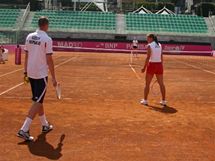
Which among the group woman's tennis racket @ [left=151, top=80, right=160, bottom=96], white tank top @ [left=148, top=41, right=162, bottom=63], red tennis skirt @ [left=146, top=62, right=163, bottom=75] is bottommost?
woman's tennis racket @ [left=151, top=80, right=160, bottom=96]

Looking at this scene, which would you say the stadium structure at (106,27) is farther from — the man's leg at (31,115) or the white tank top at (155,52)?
the man's leg at (31,115)

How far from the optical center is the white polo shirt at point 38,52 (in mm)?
7625

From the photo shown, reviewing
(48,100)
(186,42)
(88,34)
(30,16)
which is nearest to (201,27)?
(186,42)

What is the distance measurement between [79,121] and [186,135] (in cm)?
246

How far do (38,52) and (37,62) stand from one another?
192 millimetres

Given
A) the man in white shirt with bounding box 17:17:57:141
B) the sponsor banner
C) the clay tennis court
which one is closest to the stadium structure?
the sponsor banner

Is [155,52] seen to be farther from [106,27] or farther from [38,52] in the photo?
[106,27]

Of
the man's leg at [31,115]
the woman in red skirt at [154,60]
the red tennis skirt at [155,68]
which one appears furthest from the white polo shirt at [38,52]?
the red tennis skirt at [155,68]

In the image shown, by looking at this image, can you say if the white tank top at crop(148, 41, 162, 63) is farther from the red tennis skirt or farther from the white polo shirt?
the white polo shirt

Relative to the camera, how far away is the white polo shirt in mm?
7625

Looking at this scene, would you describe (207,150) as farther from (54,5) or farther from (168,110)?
(54,5)

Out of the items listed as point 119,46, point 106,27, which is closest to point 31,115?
point 119,46

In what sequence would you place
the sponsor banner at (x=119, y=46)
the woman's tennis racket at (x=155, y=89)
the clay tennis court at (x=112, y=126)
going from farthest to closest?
the sponsor banner at (x=119, y=46) → the woman's tennis racket at (x=155, y=89) → the clay tennis court at (x=112, y=126)

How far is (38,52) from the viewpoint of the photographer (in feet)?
25.2
